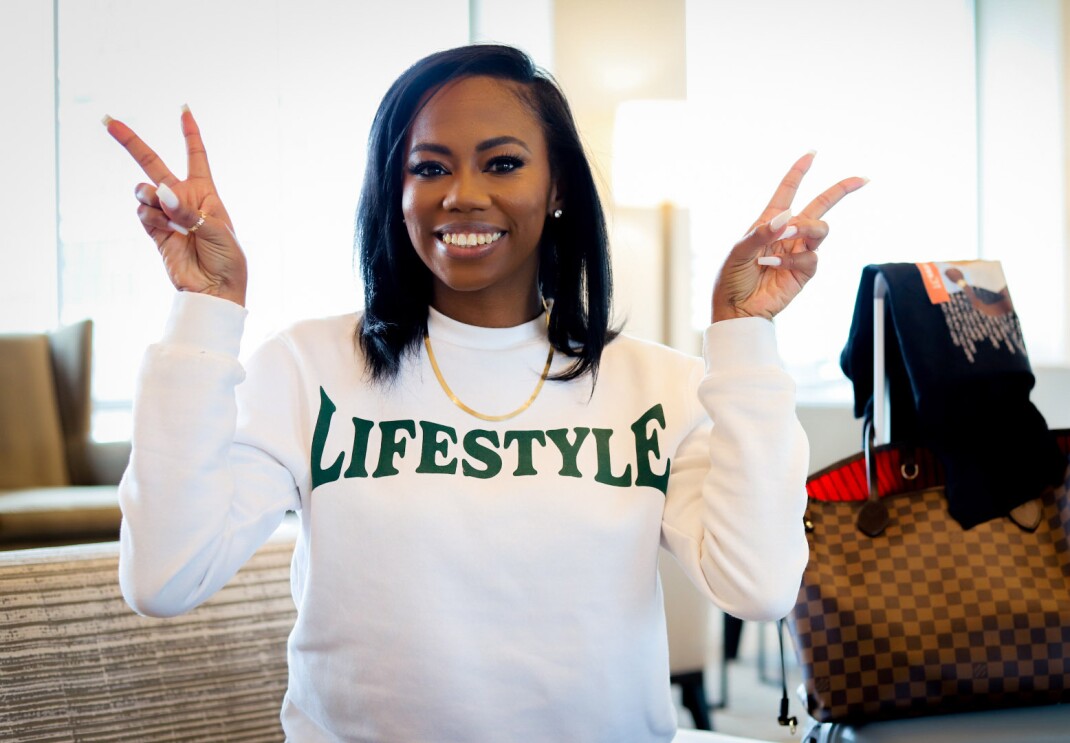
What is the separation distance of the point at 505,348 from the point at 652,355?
18cm

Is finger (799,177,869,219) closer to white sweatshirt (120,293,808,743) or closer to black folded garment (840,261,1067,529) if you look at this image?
white sweatshirt (120,293,808,743)

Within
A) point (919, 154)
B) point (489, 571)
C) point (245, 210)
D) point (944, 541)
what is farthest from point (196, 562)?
point (919, 154)

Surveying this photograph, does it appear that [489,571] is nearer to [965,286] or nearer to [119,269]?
[965,286]

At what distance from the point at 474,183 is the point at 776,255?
13.4 inches

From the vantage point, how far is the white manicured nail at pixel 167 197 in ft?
3.00

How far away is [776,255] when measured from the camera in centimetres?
106

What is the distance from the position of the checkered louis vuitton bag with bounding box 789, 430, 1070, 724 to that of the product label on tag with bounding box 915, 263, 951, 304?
0.82 ft

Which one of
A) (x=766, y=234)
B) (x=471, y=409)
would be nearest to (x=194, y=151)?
(x=471, y=409)

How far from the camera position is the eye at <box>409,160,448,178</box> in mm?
1127

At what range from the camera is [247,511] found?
1039mm

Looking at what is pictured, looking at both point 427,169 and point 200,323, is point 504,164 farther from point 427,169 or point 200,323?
point 200,323

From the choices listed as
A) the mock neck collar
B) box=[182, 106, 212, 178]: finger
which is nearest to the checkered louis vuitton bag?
the mock neck collar

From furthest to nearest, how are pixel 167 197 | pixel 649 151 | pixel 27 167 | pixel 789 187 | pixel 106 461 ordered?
1. pixel 27 167
2. pixel 106 461
3. pixel 649 151
4. pixel 789 187
5. pixel 167 197

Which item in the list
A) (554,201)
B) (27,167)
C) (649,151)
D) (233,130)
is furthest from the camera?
(233,130)
